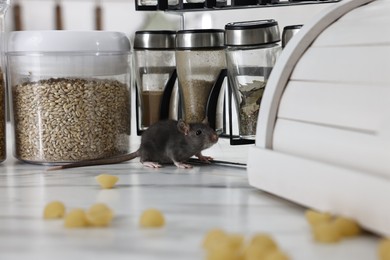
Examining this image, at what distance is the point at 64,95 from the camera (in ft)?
4.82

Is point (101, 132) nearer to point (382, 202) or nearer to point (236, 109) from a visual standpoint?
point (236, 109)

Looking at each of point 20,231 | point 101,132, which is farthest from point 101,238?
point 101,132

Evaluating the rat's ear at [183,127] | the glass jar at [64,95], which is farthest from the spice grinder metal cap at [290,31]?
the glass jar at [64,95]

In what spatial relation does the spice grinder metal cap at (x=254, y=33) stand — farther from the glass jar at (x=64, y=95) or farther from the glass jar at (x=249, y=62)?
the glass jar at (x=64, y=95)

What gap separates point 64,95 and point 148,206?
462 millimetres

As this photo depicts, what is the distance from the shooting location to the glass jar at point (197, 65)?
1448mm

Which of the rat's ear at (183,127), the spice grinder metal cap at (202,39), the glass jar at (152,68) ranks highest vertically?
the spice grinder metal cap at (202,39)

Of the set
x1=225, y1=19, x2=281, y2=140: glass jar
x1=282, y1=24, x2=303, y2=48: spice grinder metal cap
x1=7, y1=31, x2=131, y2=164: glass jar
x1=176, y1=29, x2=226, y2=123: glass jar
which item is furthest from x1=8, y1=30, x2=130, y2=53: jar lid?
x1=282, y1=24, x2=303, y2=48: spice grinder metal cap

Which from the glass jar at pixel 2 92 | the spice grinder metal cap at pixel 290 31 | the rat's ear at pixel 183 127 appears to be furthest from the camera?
the glass jar at pixel 2 92

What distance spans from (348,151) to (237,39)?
475 millimetres

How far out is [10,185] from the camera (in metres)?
1.32

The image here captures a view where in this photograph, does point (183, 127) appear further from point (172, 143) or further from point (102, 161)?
point (102, 161)

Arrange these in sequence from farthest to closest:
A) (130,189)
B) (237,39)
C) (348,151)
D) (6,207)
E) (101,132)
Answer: (101,132)
(237,39)
(130,189)
(6,207)
(348,151)

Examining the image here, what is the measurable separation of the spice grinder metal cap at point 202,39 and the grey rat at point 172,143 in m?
0.16
